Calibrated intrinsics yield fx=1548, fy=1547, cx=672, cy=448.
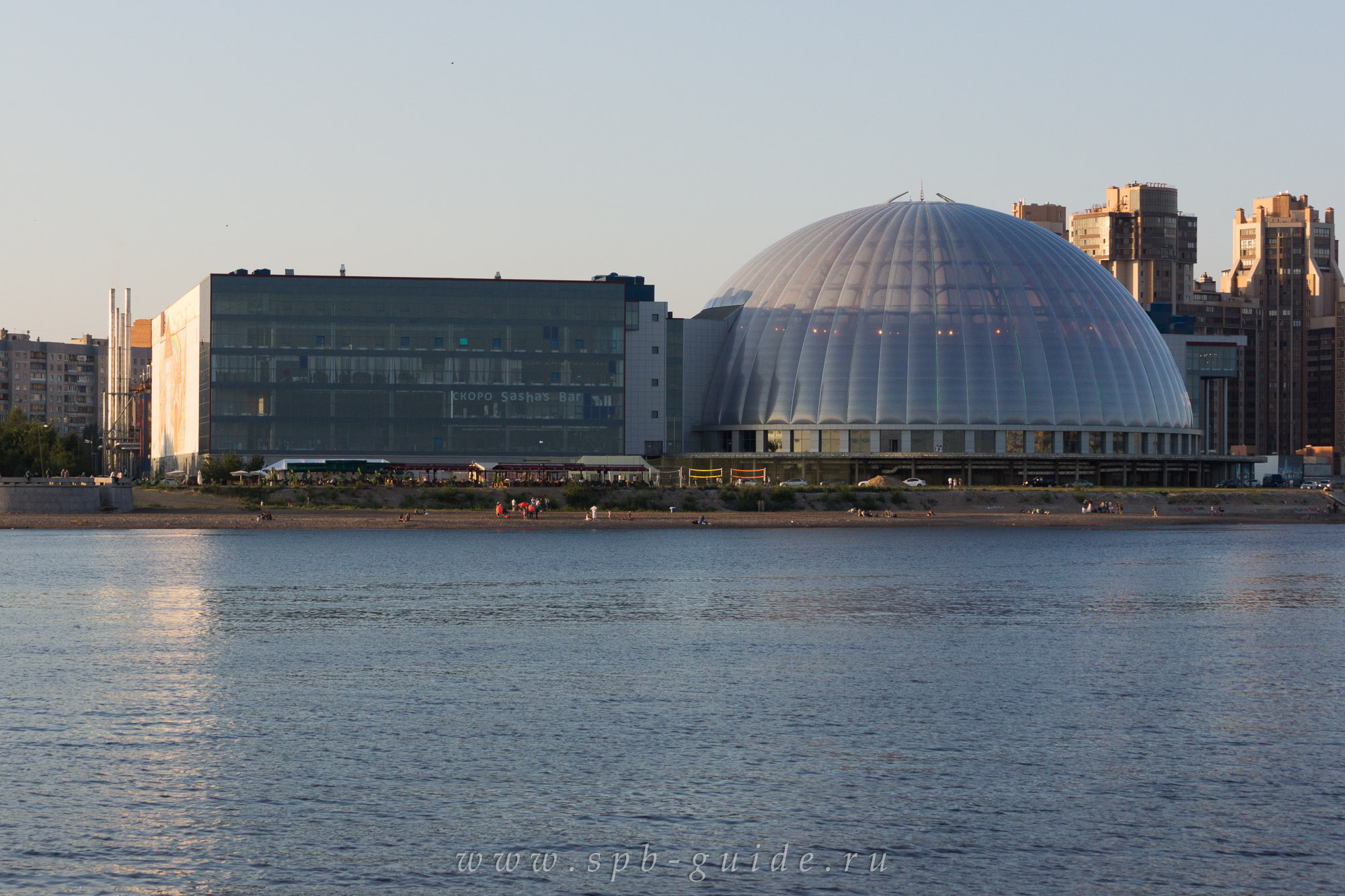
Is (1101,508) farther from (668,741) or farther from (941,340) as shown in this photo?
(668,741)

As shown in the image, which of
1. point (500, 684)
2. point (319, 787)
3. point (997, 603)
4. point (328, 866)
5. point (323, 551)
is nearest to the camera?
point (328, 866)

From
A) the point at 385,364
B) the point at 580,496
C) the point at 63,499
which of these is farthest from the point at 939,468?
the point at 63,499

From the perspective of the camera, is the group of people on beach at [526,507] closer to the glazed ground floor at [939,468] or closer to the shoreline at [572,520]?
the shoreline at [572,520]

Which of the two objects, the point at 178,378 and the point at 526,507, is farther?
the point at 178,378

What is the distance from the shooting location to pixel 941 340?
16388 cm

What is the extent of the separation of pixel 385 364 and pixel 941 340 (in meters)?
58.0

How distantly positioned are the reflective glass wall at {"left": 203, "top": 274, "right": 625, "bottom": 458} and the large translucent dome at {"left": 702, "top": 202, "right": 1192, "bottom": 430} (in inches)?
1083

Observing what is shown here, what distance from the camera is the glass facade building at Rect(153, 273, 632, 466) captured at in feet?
505

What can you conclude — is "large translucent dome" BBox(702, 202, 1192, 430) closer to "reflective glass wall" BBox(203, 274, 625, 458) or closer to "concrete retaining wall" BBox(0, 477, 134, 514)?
"reflective glass wall" BBox(203, 274, 625, 458)

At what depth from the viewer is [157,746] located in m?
30.7

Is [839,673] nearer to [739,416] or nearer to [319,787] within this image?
[319,787]

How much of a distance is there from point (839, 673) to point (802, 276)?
443 feet

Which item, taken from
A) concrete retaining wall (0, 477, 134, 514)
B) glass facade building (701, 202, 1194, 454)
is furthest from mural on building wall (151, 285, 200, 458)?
glass facade building (701, 202, 1194, 454)

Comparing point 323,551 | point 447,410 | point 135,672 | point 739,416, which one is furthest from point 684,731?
point 739,416
